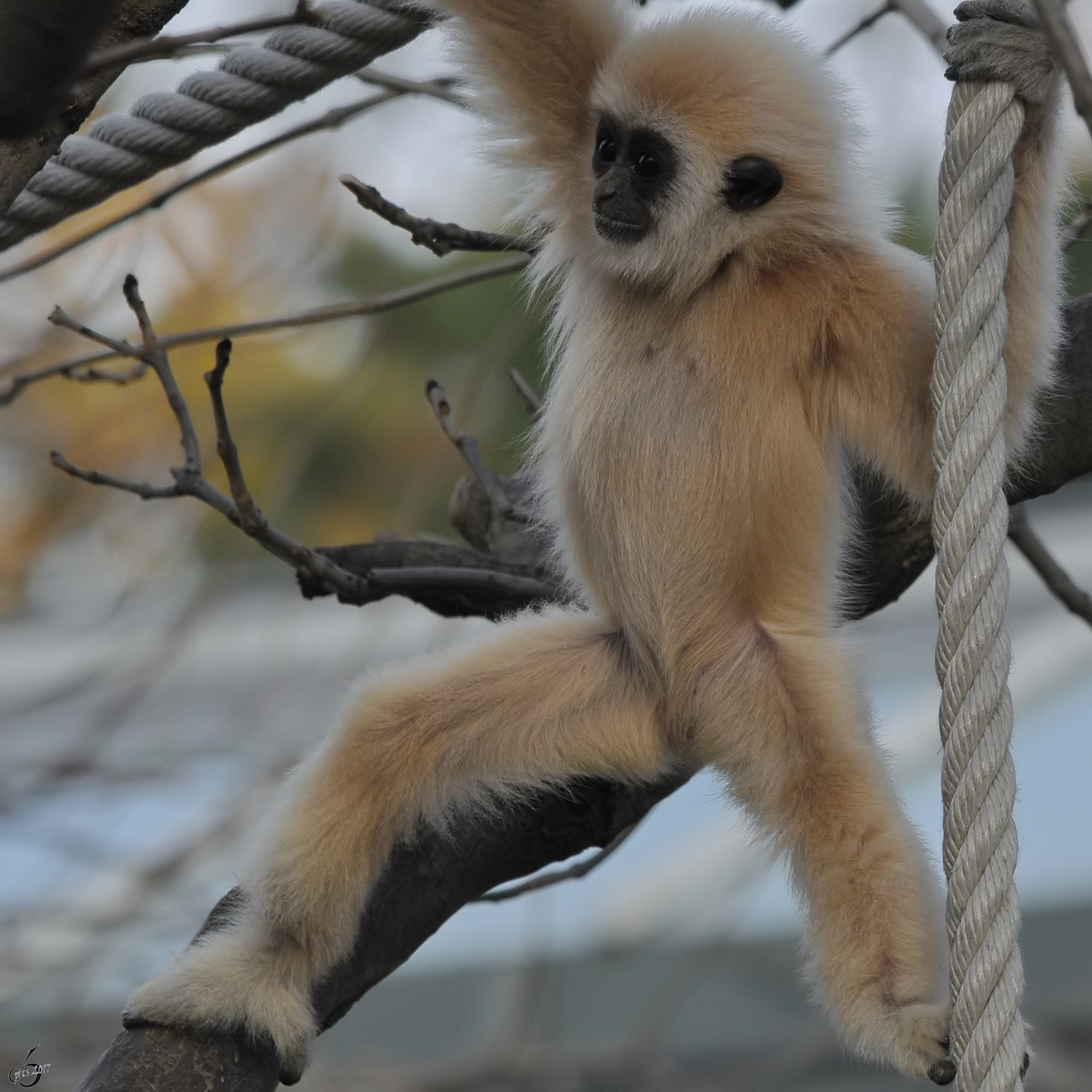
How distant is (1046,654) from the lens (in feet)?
30.1

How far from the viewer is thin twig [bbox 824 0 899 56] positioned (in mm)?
3803

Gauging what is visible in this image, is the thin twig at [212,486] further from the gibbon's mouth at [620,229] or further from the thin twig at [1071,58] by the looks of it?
the thin twig at [1071,58]

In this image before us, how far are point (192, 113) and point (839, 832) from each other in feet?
6.98

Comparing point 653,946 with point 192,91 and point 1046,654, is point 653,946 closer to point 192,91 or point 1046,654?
point 1046,654

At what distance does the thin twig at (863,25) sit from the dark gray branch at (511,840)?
1.10 meters

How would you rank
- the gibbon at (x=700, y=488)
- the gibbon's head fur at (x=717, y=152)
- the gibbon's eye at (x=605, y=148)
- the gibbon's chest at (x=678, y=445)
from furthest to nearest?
the gibbon's eye at (x=605, y=148), the gibbon's head fur at (x=717, y=152), the gibbon's chest at (x=678, y=445), the gibbon at (x=700, y=488)

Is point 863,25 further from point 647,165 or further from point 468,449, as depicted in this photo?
point 468,449

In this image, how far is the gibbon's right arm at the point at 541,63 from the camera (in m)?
3.37

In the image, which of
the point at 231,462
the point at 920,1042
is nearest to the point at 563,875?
the point at 920,1042

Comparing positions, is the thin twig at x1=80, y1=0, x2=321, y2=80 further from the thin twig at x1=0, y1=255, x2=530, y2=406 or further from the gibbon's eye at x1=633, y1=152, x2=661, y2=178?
the gibbon's eye at x1=633, y1=152, x2=661, y2=178

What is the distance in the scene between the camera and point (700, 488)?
3111 mm

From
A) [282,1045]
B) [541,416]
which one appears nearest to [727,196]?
[541,416]

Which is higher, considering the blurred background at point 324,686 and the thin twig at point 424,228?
the thin twig at point 424,228

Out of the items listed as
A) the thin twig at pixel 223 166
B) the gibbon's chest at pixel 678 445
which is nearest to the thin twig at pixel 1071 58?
the gibbon's chest at pixel 678 445
